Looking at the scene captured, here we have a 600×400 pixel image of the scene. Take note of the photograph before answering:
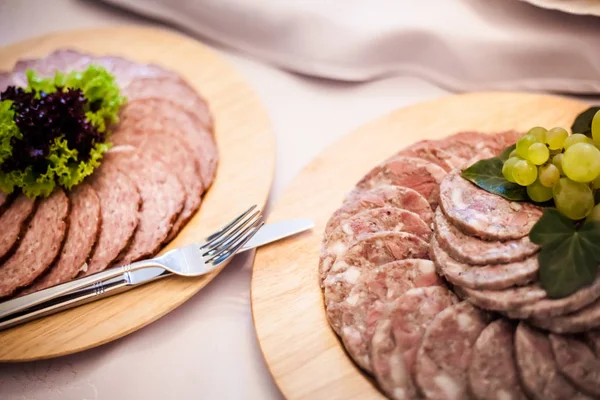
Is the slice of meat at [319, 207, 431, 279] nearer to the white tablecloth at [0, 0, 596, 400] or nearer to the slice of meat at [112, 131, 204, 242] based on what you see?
the white tablecloth at [0, 0, 596, 400]

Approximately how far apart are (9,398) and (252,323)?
27.6 inches

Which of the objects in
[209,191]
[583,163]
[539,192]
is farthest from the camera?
[209,191]

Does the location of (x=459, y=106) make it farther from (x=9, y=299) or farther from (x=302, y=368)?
(x=9, y=299)

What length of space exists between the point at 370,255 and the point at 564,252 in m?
0.48

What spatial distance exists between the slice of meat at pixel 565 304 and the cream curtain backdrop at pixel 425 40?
1.12 metres

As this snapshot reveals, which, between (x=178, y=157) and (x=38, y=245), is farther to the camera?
(x=178, y=157)

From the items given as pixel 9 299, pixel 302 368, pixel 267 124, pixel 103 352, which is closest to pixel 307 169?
pixel 267 124

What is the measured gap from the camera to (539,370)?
1.21 meters

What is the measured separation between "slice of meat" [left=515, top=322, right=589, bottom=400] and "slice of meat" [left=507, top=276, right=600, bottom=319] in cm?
6

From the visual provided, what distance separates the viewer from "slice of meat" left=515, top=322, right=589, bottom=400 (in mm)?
1196

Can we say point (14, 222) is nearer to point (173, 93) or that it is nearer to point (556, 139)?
point (173, 93)

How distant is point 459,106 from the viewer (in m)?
2.01

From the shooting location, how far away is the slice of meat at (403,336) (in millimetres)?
1300

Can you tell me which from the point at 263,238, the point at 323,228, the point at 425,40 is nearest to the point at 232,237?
the point at 263,238
